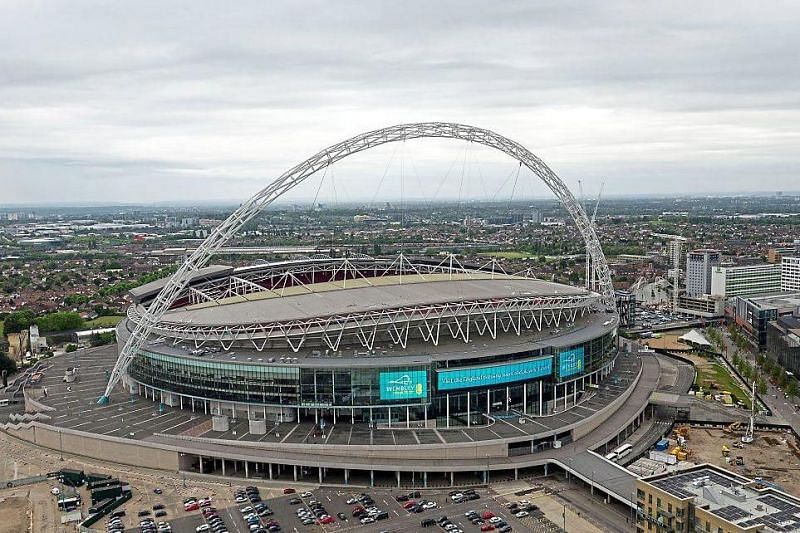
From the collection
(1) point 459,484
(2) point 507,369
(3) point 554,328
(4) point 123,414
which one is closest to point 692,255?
(3) point 554,328

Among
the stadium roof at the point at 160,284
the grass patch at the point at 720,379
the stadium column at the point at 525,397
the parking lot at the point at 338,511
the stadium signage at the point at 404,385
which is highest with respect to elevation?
the stadium roof at the point at 160,284

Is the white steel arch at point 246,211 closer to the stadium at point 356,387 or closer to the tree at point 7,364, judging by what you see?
the stadium at point 356,387

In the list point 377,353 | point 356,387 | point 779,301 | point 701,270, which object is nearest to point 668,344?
point 779,301

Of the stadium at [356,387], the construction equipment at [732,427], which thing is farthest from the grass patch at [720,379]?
the stadium at [356,387]

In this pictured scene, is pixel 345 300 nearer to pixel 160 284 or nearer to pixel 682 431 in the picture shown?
pixel 160 284

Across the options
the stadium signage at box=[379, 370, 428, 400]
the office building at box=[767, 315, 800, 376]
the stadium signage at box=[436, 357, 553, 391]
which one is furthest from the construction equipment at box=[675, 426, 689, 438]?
the office building at box=[767, 315, 800, 376]

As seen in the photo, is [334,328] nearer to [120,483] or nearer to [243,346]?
[243,346]

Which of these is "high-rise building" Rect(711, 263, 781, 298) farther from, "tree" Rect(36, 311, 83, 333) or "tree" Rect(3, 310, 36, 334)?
"tree" Rect(3, 310, 36, 334)

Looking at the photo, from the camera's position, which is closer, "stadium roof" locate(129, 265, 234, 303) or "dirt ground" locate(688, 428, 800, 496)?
"dirt ground" locate(688, 428, 800, 496)
